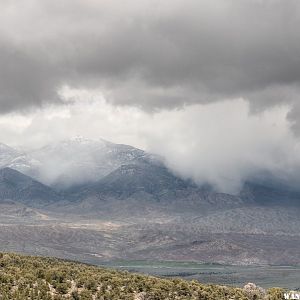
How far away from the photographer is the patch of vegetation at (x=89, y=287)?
296 ft

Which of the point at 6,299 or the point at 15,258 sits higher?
the point at 15,258

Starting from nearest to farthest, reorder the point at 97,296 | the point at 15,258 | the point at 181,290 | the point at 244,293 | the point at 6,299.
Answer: the point at 6,299 → the point at 97,296 → the point at 181,290 → the point at 244,293 → the point at 15,258

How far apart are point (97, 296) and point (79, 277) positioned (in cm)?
1051

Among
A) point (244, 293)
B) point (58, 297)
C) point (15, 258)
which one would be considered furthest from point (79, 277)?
point (244, 293)

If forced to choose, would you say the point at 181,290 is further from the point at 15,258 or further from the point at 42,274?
the point at 15,258

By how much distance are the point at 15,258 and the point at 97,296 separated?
31.1 meters

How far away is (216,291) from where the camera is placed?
102062 millimetres

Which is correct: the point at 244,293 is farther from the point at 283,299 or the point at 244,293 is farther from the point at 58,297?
the point at 58,297

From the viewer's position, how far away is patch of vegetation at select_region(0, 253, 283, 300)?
90312 mm

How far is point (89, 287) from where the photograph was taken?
96562 mm

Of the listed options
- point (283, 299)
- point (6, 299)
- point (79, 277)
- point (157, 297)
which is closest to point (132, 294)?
point (157, 297)

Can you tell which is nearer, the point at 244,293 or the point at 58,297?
the point at 58,297

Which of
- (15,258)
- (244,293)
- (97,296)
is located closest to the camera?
(97,296)

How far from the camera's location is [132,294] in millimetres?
94938
